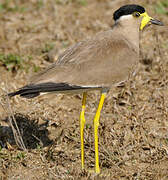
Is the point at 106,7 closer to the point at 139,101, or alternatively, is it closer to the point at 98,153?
the point at 139,101

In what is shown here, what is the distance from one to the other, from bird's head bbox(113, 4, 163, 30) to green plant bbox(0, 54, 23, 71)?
6.29 ft

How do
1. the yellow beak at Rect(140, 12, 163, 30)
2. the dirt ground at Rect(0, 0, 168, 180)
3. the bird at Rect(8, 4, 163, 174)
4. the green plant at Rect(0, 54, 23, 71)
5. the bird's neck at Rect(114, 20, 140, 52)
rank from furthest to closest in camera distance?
the green plant at Rect(0, 54, 23, 71)
the yellow beak at Rect(140, 12, 163, 30)
the bird's neck at Rect(114, 20, 140, 52)
the dirt ground at Rect(0, 0, 168, 180)
the bird at Rect(8, 4, 163, 174)

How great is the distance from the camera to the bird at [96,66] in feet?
13.4

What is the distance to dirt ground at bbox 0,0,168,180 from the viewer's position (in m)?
4.40

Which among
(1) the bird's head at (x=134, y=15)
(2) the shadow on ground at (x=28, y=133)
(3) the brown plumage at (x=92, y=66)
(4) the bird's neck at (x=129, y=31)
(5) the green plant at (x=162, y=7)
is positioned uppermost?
(5) the green plant at (x=162, y=7)

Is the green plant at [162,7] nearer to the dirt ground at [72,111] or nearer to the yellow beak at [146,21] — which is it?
the dirt ground at [72,111]

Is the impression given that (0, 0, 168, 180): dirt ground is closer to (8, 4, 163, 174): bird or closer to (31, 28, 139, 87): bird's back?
(8, 4, 163, 174): bird

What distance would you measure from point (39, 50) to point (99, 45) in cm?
233

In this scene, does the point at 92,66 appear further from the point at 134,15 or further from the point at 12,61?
the point at 12,61

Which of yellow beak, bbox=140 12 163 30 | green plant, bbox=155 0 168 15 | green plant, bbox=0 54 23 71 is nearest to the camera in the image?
yellow beak, bbox=140 12 163 30

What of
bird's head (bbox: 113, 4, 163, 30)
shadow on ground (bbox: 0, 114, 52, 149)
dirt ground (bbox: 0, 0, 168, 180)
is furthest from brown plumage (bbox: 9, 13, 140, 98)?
shadow on ground (bbox: 0, 114, 52, 149)

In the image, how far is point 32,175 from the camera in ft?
14.2

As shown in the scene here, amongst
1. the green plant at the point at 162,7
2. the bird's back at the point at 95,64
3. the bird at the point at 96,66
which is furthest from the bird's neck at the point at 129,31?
the green plant at the point at 162,7

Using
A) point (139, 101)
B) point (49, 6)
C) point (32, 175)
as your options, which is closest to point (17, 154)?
point (32, 175)
